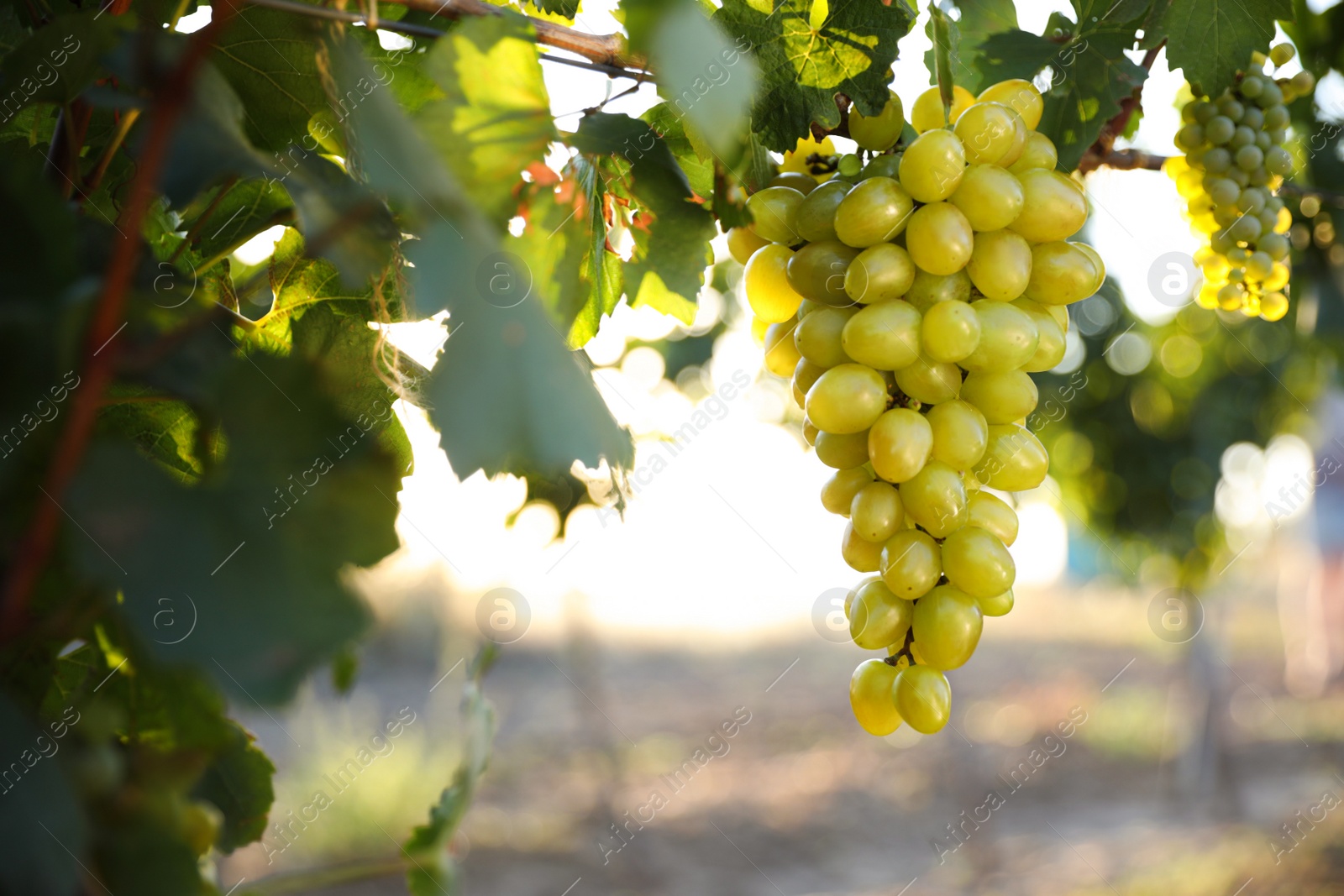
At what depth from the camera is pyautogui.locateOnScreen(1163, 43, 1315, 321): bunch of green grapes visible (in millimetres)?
775

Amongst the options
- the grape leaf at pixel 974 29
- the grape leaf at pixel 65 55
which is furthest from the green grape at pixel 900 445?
the grape leaf at pixel 65 55

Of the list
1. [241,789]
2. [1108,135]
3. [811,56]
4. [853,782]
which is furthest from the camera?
[853,782]

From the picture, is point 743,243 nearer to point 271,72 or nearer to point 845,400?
point 845,400

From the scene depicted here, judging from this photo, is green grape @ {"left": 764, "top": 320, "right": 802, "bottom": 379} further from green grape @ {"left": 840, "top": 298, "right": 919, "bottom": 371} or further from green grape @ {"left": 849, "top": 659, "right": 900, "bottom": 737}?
green grape @ {"left": 849, "top": 659, "right": 900, "bottom": 737}

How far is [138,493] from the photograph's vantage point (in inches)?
10.5

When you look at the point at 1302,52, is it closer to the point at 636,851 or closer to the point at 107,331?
the point at 107,331

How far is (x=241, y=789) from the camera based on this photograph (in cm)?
50

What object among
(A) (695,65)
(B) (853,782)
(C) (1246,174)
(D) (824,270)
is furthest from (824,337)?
(B) (853,782)

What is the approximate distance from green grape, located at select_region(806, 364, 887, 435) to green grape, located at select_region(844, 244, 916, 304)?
5 cm

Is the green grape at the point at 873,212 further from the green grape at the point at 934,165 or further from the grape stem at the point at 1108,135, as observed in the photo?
the grape stem at the point at 1108,135

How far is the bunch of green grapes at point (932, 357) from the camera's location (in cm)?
52

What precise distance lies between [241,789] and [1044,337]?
0.54m

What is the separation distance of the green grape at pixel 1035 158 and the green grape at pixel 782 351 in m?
0.17

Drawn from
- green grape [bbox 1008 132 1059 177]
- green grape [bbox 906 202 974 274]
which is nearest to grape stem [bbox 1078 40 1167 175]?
green grape [bbox 1008 132 1059 177]
